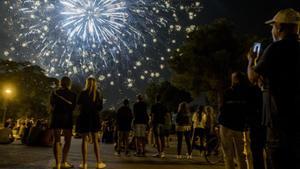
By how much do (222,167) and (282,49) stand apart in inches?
324

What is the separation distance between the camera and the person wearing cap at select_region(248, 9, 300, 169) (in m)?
3.14

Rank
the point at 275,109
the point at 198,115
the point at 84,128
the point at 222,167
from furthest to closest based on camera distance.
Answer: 1. the point at 198,115
2. the point at 222,167
3. the point at 84,128
4. the point at 275,109

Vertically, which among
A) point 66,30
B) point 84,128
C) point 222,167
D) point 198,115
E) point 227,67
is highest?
point 66,30

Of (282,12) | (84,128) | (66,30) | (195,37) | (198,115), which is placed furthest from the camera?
(195,37)

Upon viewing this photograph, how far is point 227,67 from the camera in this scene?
39.4m

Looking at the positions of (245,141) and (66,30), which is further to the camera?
(66,30)

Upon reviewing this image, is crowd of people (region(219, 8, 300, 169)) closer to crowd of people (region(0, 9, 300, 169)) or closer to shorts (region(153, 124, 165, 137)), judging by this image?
crowd of people (region(0, 9, 300, 169))

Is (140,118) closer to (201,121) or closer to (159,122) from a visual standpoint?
(159,122)

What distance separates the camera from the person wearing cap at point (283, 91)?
3.14m

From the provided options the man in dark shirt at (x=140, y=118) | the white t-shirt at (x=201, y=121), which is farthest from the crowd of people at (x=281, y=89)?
the white t-shirt at (x=201, y=121)

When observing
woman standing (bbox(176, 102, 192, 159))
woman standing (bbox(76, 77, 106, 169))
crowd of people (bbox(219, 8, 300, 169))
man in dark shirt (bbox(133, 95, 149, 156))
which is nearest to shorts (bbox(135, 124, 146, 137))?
man in dark shirt (bbox(133, 95, 149, 156))

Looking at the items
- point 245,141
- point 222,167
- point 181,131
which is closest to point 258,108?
point 245,141

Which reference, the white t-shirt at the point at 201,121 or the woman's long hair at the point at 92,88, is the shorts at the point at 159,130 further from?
the woman's long hair at the point at 92,88

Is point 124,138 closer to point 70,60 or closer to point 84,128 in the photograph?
point 84,128
